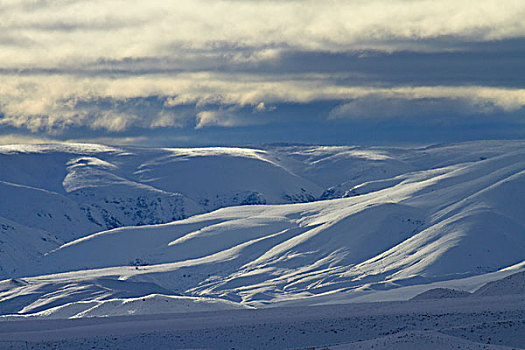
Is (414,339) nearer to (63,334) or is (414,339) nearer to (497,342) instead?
(497,342)

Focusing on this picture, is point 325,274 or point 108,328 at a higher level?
point 108,328

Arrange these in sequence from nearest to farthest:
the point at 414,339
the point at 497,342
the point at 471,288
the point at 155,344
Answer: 1. the point at 414,339
2. the point at 497,342
3. the point at 155,344
4. the point at 471,288

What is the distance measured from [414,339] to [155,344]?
→ 17957 mm

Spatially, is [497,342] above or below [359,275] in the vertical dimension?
above

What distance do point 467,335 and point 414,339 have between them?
829 cm

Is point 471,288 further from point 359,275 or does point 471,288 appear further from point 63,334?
point 63,334

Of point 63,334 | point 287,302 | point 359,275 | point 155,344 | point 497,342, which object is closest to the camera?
point 497,342

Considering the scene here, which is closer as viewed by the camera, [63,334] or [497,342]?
[497,342]

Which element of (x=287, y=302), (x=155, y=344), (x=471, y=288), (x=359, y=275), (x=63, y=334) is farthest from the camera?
(x=359, y=275)

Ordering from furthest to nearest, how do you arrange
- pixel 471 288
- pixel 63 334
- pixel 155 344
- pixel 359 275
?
pixel 359 275, pixel 471 288, pixel 63 334, pixel 155 344

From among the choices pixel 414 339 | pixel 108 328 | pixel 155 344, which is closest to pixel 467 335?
pixel 414 339

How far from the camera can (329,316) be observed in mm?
63875

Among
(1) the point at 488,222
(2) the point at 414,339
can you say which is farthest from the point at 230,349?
(1) the point at 488,222

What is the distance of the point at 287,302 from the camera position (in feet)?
524
